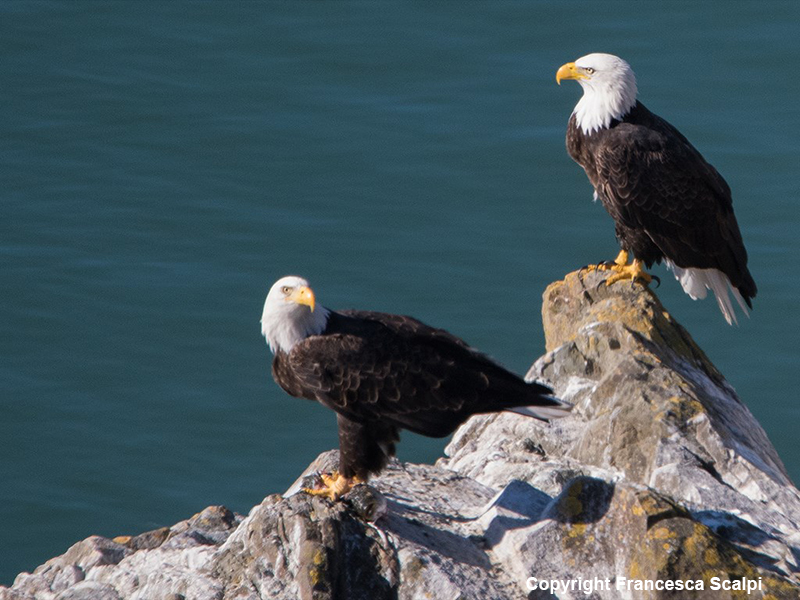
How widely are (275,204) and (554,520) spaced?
12382 mm

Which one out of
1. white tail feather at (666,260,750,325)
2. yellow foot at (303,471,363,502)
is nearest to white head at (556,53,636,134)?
white tail feather at (666,260,750,325)

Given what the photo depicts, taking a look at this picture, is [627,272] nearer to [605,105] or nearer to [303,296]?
[605,105]

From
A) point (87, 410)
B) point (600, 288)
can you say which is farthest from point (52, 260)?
point (600, 288)

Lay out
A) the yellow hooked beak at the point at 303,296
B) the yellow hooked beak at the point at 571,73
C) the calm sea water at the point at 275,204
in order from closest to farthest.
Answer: the yellow hooked beak at the point at 303,296
the yellow hooked beak at the point at 571,73
the calm sea water at the point at 275,204

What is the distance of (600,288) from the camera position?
9.20 m

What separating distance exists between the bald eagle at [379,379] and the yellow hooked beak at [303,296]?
0.01 metres

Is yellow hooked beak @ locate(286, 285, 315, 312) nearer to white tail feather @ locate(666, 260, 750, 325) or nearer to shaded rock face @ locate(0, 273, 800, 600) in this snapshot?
shaded rock face @ locate(0, 273, 800, 600)

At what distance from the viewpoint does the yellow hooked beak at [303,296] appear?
6855 millimetres

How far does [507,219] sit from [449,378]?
10.9 meters

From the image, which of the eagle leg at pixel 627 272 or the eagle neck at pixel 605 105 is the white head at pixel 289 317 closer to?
the eagle leg at pixel 627 272

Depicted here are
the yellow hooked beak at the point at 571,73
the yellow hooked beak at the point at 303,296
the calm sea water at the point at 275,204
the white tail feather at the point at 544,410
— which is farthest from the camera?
the calm sea water at the point at 275,204

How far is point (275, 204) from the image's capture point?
716 inches

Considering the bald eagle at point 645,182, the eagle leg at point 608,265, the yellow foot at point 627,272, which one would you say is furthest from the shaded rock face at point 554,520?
the bald eagle at point 645,182

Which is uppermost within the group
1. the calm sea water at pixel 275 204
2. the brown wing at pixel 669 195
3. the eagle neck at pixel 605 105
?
the calm sea water at pixel 275 204
